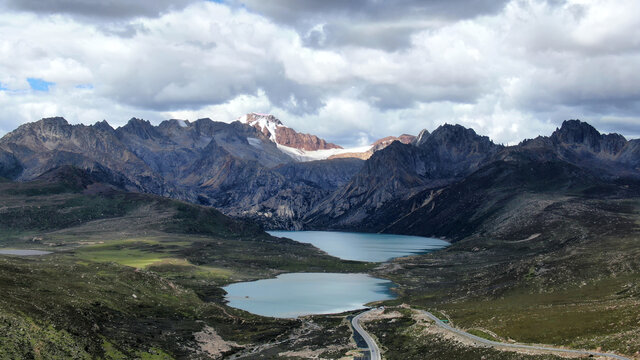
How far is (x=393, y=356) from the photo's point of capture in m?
121

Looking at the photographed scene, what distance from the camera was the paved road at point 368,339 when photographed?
124 m

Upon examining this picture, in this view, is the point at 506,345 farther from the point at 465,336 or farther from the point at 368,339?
the point at 368,339

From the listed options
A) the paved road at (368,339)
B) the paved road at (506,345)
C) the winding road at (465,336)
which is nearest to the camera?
the paved road at (506,345)

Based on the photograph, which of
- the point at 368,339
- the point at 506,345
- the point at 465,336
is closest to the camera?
the point at 506,345

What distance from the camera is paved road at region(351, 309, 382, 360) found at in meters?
124

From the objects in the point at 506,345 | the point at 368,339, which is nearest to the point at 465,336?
the point at 506,345

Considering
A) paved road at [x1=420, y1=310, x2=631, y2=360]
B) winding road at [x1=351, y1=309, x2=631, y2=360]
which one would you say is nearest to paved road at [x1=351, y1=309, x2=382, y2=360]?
winding road at [x1=351, y1=309, x2=631, y2=360]

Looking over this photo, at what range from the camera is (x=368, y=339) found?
141375mm

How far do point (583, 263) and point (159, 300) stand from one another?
12679 centimetres

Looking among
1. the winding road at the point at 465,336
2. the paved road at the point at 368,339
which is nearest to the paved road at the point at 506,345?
the winding road at the point at 465,336

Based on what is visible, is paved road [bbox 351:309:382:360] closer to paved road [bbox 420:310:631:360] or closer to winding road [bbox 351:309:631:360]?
winding road [bbox 351:309:631:360]

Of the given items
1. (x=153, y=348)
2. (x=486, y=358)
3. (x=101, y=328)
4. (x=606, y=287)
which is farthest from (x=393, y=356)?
(x=606, y=287)

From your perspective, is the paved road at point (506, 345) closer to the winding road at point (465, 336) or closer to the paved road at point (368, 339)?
the winding road at point (465, 336)

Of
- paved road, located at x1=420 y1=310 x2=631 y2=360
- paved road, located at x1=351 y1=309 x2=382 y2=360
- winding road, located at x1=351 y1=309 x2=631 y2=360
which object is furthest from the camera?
paved road, located at x1=351 y1=309 x2=382 y2=360
